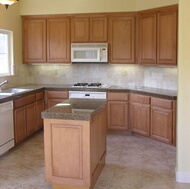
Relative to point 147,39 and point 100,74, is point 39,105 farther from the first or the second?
point 147,39

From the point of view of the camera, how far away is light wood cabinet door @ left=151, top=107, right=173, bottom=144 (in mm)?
4820

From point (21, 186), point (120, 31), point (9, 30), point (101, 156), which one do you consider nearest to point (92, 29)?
point (120, 31)

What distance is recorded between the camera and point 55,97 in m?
5.95

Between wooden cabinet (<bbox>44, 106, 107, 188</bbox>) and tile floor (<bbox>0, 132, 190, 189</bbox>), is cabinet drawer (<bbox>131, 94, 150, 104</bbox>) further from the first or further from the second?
wooden cabinet (<bbox>44, 106, 107, 188</bbox>)

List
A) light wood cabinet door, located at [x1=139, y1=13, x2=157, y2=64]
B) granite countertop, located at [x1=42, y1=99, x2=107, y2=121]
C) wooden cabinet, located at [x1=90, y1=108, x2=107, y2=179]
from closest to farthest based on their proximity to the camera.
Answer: granite countertop, located at [x1=42, y1=99, x2=107, y2=121], wooden cabinet, located at [x1=90, y1=108, x2=107, y2=179], light wood cabinet door, located at [x1=139, y1=13, x2=157, y2=64]

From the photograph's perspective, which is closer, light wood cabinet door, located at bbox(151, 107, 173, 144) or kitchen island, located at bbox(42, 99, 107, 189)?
kitchen island, located at bbox(42, 99, 107, 189)

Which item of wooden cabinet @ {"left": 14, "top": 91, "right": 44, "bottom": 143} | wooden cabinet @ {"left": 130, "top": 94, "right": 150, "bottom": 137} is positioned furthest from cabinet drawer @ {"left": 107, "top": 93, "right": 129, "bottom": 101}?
wooden cabinet @ {"left": 14, "top": 91, "right": 44, "bottom": 143}

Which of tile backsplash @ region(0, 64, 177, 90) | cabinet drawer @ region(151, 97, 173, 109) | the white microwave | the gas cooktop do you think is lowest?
cabinet drawer @ region(151, 97, 173, 109)

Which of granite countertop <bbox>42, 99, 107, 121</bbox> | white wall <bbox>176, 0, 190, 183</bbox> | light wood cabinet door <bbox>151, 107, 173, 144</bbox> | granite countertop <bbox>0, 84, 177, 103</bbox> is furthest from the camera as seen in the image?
light wood cabinet door <bbox>151, 107, 173, 144</bbox>

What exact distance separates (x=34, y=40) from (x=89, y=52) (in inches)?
49.9

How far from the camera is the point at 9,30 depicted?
5.75 meters

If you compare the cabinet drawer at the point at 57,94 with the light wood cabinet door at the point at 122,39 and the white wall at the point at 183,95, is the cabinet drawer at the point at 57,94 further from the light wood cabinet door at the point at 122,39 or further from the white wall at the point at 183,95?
the white wall at the point at 183,95

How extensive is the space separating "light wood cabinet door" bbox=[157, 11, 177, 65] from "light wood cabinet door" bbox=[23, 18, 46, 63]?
245 centimetres

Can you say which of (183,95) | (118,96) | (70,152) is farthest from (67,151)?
(118,96)
